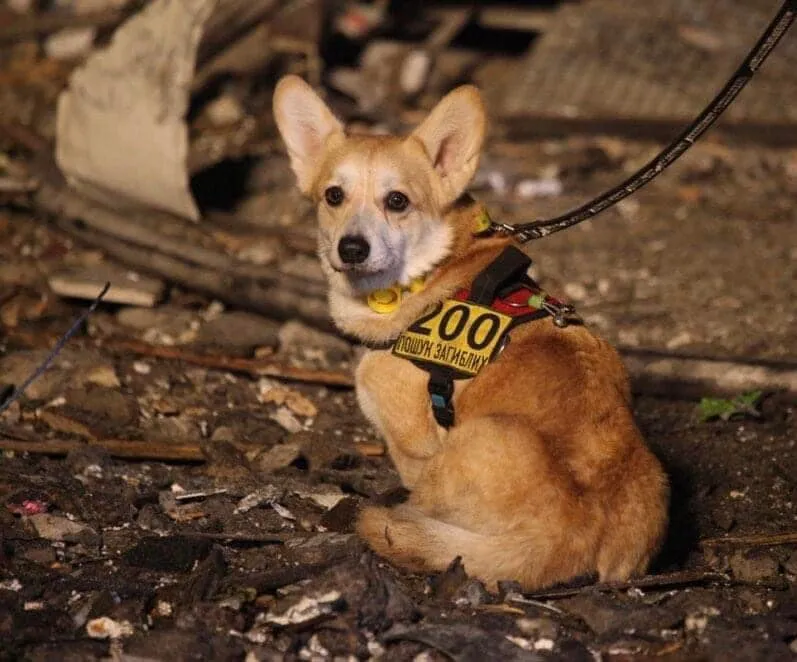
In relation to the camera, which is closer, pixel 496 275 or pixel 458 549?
pixel 458 549

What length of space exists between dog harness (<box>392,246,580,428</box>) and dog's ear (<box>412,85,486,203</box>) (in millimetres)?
420

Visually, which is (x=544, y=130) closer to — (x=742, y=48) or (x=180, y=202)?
(x=742, y=48)

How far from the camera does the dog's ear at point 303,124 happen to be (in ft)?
17.6

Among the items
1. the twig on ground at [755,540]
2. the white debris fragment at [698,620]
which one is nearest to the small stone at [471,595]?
the white debris fragment at [698,620]

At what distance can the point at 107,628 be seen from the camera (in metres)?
4.00

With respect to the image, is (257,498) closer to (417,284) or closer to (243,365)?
(417,284)

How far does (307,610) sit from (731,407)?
2900mm

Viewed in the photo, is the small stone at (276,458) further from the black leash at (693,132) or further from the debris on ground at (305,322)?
the black leash at (693,132)

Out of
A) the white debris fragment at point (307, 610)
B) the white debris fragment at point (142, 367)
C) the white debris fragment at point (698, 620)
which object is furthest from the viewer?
the white debris fragment at point (142, 367)

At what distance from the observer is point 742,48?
11.1 m

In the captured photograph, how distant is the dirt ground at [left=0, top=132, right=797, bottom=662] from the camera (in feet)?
13.3

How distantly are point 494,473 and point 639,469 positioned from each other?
53cm

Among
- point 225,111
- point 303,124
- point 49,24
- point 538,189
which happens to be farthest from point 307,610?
point 49,24

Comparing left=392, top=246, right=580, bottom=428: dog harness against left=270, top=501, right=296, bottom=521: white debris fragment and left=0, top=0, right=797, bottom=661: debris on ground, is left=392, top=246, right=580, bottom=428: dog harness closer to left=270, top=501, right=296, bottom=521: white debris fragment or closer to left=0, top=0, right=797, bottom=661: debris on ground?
left=0, top=0, right=797, bottom=661: debris on ground
